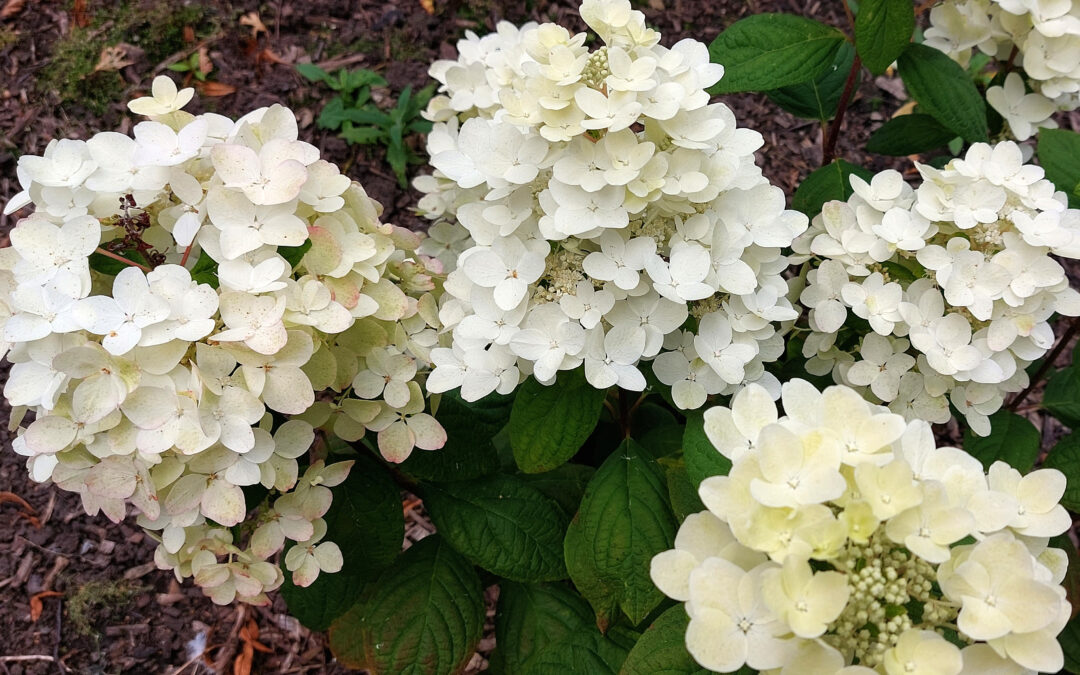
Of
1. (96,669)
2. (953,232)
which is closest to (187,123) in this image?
(953,232)

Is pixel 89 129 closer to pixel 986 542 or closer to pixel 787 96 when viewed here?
pixel 787 96

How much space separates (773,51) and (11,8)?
3.05m

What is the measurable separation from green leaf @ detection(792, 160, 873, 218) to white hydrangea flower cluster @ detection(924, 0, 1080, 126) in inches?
13.7

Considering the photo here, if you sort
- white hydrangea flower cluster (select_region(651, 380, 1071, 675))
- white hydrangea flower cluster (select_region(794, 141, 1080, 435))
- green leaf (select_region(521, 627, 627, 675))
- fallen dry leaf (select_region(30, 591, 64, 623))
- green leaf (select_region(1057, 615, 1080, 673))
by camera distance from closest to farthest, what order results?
white hydrangea flower cluster (select_region(651, 380, 1071, 675)) < white hydrangea flower cluster (select_region(794, 141, 1080, 435)) < green leaf (select_region(521, 627, 627, 675)) < green leaf (select_region(1057, 615, 1080, 673)) < fallen dry leaf (select_region(30, 591, 64, 623))

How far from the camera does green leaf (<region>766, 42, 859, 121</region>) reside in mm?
2041

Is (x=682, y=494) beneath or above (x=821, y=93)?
beneath

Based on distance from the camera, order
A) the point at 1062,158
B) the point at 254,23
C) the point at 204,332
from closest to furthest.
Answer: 1. the point at 204,332
2. the point at 1062,158
3. the point at 254,23

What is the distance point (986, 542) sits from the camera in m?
0.98

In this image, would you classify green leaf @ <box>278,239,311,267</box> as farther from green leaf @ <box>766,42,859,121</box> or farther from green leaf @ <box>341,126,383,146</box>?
green leaf @ <box>341,126,383,146</box>

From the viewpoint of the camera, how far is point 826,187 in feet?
6.19

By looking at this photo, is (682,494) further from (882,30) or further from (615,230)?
(882,30)

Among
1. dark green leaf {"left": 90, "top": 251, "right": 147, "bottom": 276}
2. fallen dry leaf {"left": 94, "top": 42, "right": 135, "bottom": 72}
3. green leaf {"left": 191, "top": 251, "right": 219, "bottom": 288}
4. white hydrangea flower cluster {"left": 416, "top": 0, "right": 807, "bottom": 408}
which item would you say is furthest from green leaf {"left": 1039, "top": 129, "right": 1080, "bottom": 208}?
fallen dry leaf {"left": 94, "top": 42, "right": 135, "bottom": 72}

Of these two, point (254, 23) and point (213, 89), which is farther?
point (254, 23)

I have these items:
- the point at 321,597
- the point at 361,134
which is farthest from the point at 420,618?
the point at 361,134
